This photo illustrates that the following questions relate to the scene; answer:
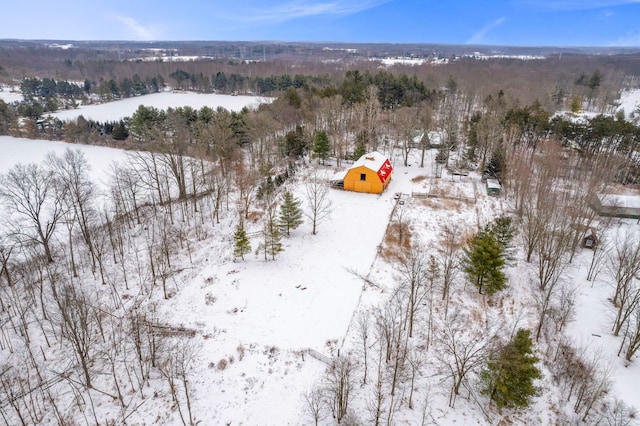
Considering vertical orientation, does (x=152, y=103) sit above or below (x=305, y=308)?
above

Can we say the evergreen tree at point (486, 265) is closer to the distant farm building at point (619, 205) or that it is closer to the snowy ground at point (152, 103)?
the distant farm building at point (619, 205)

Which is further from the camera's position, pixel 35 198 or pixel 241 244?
pixel 35 198

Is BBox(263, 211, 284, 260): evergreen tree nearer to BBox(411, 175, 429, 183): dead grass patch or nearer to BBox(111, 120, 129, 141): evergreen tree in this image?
BBox(411, 175, 429, 183): dead grass patch

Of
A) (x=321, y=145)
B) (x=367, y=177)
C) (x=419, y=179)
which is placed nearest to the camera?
(x=367, y=177)

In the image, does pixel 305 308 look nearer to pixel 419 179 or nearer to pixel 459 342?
pixel 459 342

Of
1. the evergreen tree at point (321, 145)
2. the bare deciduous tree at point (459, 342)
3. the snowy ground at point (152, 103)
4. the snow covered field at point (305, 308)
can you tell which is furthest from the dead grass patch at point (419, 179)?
the snowy ground at point (152, 103)

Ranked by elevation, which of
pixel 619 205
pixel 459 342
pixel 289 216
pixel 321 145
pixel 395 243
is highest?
pixel 321 145

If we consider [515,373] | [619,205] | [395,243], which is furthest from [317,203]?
[619,205]

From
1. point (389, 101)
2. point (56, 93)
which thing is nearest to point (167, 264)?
point (389, 101)
